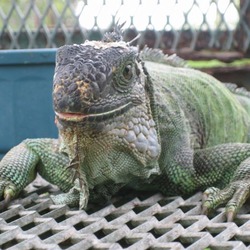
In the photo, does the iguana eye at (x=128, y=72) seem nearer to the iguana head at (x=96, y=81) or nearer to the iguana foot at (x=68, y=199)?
→ the iguana head at (x=96, y=81)

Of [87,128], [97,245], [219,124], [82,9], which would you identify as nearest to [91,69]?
[87,128]

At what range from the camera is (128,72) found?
9.55ft

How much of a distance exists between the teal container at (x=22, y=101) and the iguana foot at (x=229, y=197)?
1471 mm

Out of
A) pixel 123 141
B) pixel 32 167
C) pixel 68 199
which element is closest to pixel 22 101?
pixel 32 167

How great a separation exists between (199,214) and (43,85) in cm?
161

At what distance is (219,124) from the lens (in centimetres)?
407

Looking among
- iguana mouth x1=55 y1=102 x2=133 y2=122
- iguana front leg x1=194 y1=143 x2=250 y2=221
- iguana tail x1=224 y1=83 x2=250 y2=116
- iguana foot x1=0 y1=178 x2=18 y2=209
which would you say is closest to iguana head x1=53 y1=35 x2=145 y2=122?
iguana mouth x1=55 y1=102 x2=133 y2=122

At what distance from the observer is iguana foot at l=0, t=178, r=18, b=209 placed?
323 centimetres

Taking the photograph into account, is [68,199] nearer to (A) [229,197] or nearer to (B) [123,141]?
(B) [123,141]

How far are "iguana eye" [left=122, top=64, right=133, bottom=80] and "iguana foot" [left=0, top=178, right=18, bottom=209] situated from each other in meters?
0.75

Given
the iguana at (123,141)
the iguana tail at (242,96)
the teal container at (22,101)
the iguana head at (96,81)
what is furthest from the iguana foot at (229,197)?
the iguana tail at (242,96)

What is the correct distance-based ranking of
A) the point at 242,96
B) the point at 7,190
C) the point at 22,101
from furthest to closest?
the point at 242,96, the point at 22,101, the point at 7,190

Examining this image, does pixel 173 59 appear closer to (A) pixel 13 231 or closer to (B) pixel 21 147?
(B) pixel 21 147

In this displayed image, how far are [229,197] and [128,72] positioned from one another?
0.62 metres
